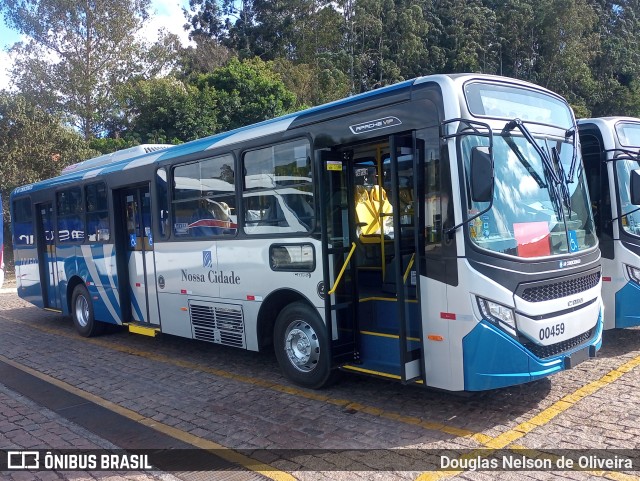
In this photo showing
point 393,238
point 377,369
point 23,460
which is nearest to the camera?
point 23,460

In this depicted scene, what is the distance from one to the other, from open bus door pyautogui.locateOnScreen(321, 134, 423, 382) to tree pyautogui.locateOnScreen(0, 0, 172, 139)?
28012 millimetres

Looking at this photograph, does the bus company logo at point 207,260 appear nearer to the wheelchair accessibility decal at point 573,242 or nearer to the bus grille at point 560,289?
the bus grille at point 560,289

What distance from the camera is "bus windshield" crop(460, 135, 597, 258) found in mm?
5004

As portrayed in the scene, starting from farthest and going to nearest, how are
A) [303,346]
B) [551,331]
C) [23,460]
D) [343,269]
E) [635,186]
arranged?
[635,186] → [303,346] → [343,269] → [551,331] → [23,460]

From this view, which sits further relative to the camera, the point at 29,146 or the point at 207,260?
the point at 29,146

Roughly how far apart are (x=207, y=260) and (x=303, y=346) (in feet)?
6.69

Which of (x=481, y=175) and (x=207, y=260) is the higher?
(x=481, y=175)

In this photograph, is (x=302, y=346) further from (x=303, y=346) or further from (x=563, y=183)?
(x=563, y=183)

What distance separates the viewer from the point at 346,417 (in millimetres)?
5602

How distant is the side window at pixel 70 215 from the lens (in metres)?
10.6

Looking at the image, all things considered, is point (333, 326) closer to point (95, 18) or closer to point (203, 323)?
point (203, 323)

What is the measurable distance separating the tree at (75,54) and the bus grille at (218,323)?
2634 centimetres

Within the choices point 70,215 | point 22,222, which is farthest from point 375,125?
point 22,222

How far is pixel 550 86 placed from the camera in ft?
133
